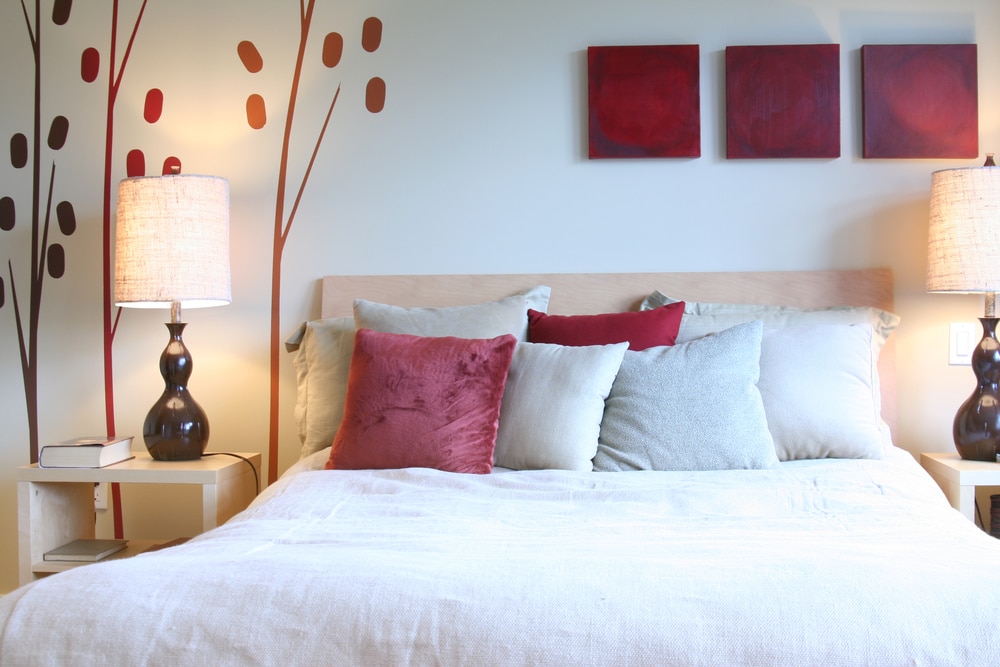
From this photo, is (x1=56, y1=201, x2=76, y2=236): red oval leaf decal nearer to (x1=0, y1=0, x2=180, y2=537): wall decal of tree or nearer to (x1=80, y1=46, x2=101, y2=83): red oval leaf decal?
(x1=0, y1=0, x2=180, y2=537): wall decal of tree

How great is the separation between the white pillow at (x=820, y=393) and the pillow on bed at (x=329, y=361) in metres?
0.71

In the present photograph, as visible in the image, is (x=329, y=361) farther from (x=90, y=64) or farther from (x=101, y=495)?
(x=90, y=64)

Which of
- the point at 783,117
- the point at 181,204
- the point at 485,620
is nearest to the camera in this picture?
the point at 485,620

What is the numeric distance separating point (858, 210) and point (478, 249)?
1.21 m

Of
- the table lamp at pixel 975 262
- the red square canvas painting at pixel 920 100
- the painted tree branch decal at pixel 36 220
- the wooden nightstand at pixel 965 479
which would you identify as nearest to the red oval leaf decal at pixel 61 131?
the painted tree branch decal at pixel 36 220

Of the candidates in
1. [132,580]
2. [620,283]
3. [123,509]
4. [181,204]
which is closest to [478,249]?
[620,283]

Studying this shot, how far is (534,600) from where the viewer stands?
1.12 meters

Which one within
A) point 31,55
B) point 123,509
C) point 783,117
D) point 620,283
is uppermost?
point 31,55

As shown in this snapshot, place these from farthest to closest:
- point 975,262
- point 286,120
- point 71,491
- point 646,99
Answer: point 286,120 < point 646,99 < point 71,491 < point 975,262

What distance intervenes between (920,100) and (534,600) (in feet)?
7.23

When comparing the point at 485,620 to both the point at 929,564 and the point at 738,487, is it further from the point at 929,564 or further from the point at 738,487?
the point at 738,487

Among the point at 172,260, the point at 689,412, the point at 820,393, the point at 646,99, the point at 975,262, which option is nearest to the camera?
the point at 689,412

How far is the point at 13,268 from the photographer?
2.81 metres

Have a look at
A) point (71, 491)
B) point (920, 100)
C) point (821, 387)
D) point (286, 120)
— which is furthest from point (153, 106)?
point (920, 100)
